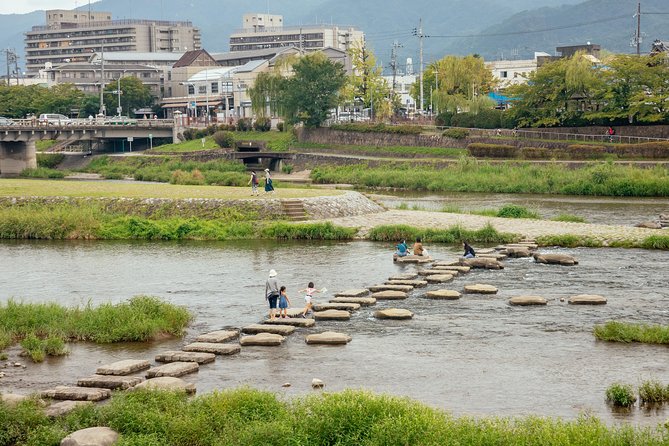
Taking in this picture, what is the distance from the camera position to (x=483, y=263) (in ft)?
132

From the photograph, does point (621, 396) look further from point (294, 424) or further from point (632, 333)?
point (294, 424)

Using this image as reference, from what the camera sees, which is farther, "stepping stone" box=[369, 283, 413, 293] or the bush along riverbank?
the bush along riverbank

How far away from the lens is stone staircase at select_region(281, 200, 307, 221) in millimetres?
52903

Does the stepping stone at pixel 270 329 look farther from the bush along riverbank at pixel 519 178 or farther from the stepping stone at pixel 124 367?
the bush along riverbank at pixel 519 178

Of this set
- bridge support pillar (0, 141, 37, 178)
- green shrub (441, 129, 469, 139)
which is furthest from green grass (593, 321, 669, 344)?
bridge support pillar (0, 141, 37, 178)

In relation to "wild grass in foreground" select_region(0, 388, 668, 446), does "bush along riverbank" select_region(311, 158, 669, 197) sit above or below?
above

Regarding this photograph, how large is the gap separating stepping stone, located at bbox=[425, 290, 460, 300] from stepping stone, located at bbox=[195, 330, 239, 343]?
785 cm

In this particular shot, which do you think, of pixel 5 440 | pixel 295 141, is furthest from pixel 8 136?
pixel 5 440

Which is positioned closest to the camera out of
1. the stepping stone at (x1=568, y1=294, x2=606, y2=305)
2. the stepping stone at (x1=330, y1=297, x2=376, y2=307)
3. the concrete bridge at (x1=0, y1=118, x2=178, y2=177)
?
the stepping stone at (x1=568, y1=294, x2=606, y2=305)

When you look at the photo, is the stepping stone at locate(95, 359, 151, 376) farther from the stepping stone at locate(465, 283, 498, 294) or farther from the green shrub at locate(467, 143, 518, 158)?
the green shrub at locate(467, 143, 518, 158)

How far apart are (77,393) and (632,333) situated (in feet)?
46.7

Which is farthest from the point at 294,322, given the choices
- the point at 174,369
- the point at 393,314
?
the point at 174,369

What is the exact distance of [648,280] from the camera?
37.0m

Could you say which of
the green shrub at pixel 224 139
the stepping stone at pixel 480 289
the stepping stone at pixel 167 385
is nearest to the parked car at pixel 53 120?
the green shrub at pixel 224 139
